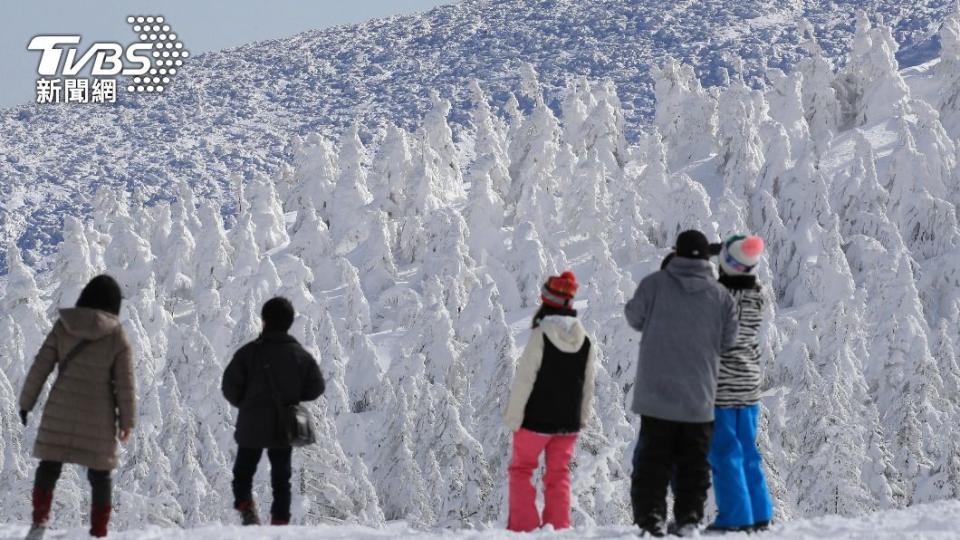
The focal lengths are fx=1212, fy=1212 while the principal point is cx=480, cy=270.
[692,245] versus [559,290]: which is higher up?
[692,245]

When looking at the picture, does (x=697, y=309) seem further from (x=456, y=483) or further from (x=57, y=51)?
(x=57, y=51)

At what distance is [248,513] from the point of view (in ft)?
32.7

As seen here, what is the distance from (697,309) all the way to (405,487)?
30508mm

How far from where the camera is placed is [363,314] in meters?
62.4

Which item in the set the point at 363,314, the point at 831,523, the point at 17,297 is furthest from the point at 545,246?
the point at 831,523

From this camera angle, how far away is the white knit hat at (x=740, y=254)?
8992mm

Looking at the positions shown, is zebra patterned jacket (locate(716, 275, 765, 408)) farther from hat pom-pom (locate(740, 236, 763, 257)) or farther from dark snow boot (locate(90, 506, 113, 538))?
dark snow boot (locate(90, 506, 113, 538))

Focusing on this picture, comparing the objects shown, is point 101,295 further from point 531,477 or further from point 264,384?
point 531,477

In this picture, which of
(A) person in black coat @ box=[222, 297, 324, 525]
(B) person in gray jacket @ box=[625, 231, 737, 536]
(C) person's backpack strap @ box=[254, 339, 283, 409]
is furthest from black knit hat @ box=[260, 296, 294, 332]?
(B) person in gray jacket @ box=[625, 231, 737, 536]

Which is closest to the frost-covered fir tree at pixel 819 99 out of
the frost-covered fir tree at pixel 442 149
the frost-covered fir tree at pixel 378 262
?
the frost-covered fir tree at pixel 442 149

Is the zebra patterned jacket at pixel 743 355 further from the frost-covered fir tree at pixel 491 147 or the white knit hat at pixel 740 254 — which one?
the frost-covered fir tree at pixel 491 147

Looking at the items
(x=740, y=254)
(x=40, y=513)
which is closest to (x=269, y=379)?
(x=40, y=513)

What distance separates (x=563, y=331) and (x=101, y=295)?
11.4ft

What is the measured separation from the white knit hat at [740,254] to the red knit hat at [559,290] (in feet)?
3.81
